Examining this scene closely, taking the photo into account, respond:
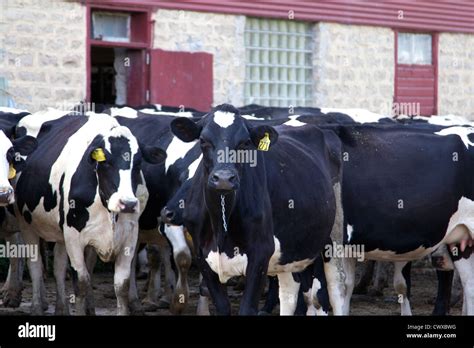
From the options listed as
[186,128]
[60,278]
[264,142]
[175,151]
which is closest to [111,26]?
[175,151]

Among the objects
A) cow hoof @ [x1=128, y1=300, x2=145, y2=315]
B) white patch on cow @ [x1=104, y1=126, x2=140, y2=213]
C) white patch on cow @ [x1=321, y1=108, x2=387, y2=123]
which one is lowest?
cow hoof @ [x1=128, y1=300, x2=145, y2=315]

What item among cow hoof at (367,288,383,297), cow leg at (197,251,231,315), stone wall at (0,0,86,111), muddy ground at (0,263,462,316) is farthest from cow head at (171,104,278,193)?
stone wall at (0,0,86,111)

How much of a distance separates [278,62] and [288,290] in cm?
1252

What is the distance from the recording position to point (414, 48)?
25.5m

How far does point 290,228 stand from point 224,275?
81 centimetres

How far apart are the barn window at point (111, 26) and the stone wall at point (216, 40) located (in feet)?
1.73

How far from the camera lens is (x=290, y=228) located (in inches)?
407

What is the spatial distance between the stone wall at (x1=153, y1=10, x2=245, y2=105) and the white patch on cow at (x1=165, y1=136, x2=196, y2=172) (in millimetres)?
8071

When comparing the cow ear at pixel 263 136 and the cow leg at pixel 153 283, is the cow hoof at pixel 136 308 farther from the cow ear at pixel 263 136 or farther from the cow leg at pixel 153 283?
the cow ear at pixel 263 136

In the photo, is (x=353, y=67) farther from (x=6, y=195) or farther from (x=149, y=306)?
(x=6, y=195)

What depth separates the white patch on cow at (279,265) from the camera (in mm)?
10204

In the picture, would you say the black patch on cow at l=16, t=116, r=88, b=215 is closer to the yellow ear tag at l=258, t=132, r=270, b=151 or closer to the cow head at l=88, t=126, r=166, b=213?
the cow head at l=88, t=126, r=166, b=213

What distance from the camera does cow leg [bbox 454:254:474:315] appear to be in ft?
40.4

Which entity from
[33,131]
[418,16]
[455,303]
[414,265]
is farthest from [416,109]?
[33,131]
